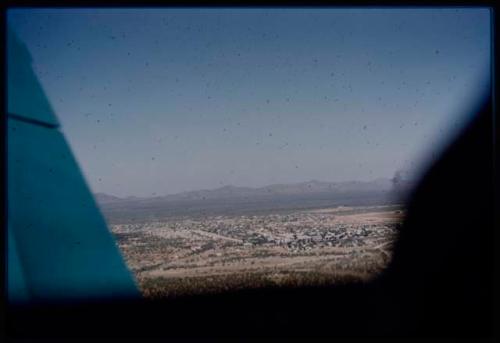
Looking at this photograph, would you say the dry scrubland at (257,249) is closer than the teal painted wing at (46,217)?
No

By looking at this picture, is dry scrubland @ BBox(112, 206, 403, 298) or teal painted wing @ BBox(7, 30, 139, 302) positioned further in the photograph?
dry scrubland @ BBox(112, 206, 403, 298)

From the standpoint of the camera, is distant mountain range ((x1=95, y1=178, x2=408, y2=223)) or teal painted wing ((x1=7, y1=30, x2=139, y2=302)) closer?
teal painted wing ((x1=7, y1=30, x2=139, y2=302))

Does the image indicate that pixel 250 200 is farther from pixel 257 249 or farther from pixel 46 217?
pixel 46 217

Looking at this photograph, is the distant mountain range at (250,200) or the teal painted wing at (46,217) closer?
the teal painted wing at (46,217)
